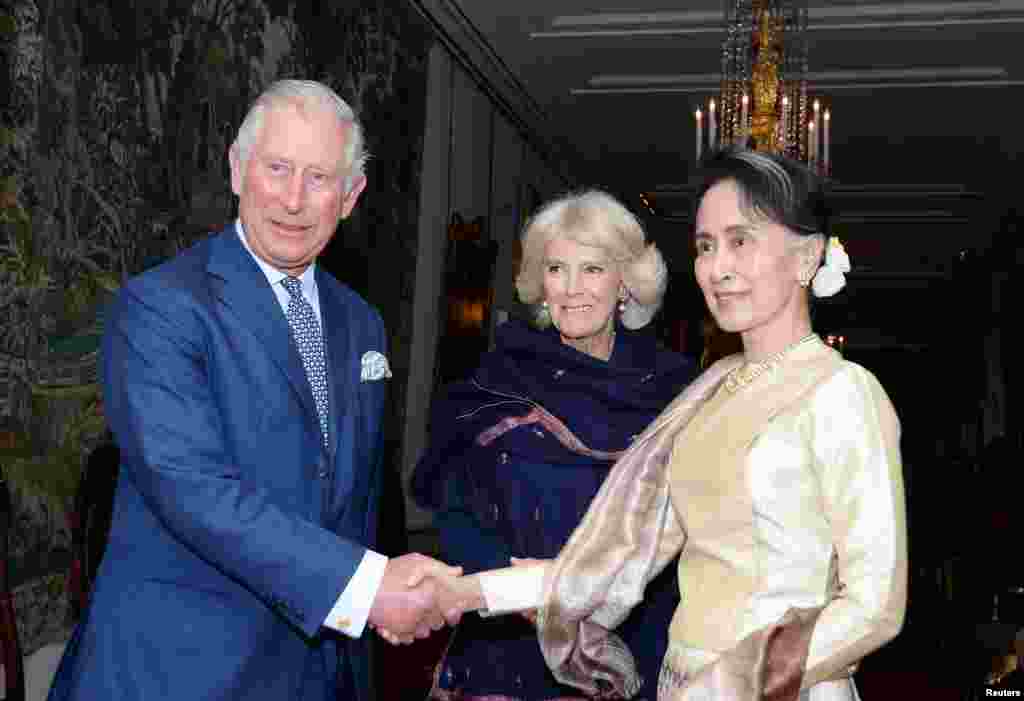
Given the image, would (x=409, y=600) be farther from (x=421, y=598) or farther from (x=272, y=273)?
(x=272, y=273)

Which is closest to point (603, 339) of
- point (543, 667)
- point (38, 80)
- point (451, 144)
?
point (543, 667)

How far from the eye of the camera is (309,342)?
99.3 inches

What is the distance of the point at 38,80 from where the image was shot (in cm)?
368

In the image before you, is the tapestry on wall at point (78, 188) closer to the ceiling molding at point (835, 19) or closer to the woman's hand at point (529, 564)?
the woman's hand at point (529, 564)

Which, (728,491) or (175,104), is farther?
(175,104)

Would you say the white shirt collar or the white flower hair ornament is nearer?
the white flower hair ornament

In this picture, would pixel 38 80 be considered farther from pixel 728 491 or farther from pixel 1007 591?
pixel 1007 591

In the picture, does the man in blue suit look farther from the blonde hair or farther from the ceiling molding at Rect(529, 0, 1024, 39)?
the ceiling molding at Rect(529, 0, 1024, 39)

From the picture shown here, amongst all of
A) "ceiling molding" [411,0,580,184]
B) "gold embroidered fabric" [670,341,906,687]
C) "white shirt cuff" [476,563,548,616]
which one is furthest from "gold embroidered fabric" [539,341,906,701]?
"ceiling molding" [411,0,580,184]

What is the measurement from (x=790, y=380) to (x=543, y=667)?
1.13 m

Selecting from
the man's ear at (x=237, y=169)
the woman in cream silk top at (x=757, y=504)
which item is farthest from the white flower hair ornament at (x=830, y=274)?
the man's ear at (x=237, y=169)

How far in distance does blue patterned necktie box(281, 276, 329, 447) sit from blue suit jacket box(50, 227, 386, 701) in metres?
0.08

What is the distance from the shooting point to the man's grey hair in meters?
2.50

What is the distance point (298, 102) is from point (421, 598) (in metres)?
1.08
